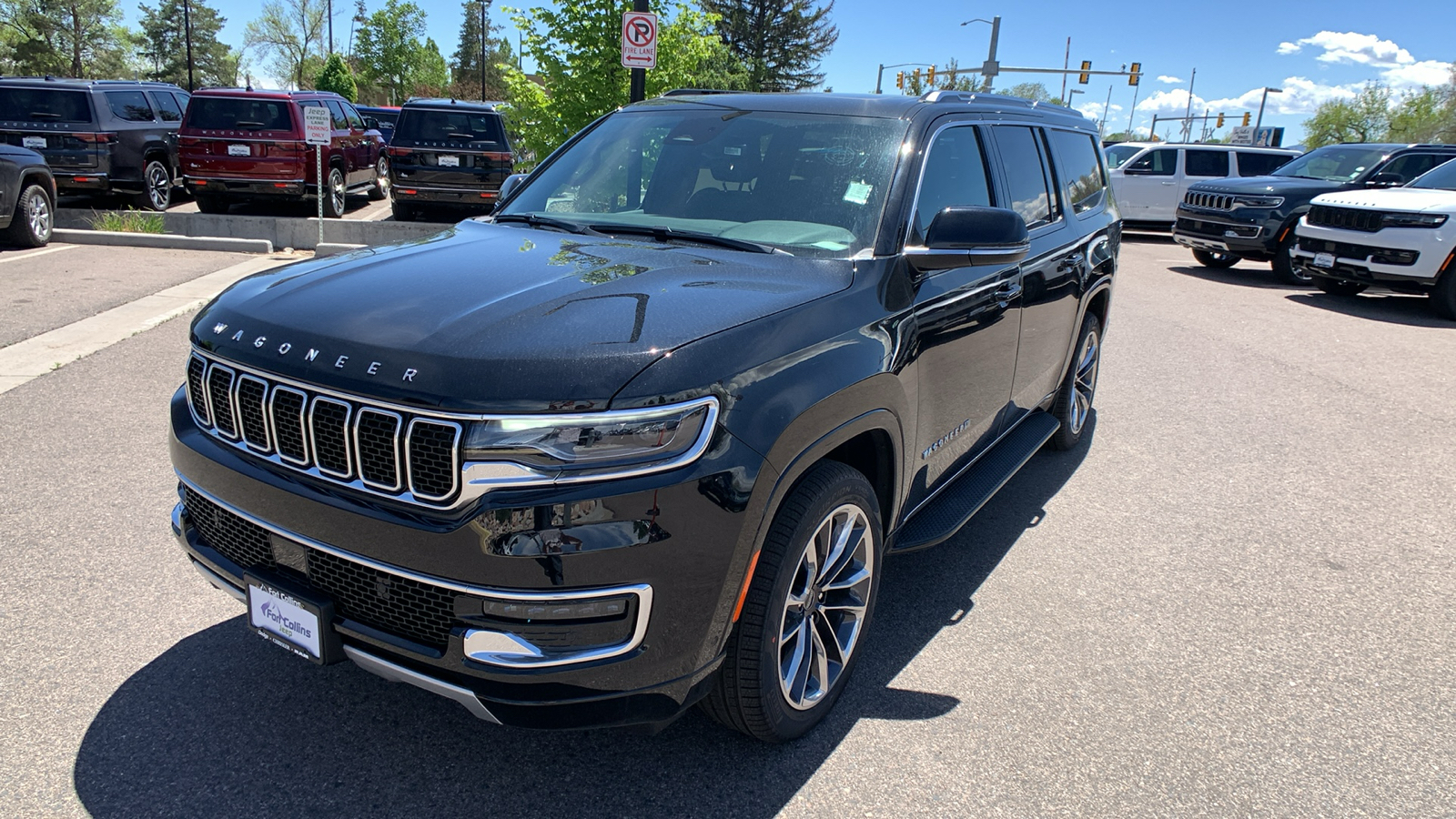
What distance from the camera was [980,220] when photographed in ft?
9.98

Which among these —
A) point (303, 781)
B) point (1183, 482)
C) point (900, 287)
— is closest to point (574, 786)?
point (303, 781)

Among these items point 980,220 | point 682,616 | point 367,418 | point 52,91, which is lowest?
point 682,616

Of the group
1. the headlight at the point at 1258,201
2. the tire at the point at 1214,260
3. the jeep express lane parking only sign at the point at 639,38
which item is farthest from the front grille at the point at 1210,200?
the jeep express lane parking only sign at the point at 639,38

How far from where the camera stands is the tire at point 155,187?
14.2 metres

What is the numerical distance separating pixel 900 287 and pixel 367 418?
1652 millimetres

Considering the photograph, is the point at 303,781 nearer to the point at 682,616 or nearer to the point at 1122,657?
the point at 682,616

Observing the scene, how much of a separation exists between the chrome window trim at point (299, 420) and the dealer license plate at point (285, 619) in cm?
33

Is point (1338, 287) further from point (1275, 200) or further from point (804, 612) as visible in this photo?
point (804, 612)

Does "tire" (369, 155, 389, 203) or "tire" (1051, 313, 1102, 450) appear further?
"tire" (369, 155, 389, 203)

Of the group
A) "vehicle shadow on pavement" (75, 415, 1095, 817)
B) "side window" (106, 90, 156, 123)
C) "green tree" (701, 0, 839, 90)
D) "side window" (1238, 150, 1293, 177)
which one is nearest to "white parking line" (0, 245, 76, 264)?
"side window" (106, 90, 156, 123)

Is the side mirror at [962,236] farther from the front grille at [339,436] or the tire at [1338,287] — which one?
the tire at [1338,287]

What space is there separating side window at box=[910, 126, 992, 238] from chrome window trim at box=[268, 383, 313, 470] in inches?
76.0

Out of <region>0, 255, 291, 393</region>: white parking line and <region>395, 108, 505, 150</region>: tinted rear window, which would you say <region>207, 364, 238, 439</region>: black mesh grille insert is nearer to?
<region>0, 255, 291, 393</region>: white parking line

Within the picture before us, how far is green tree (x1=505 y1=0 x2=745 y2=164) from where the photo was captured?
12.6m
